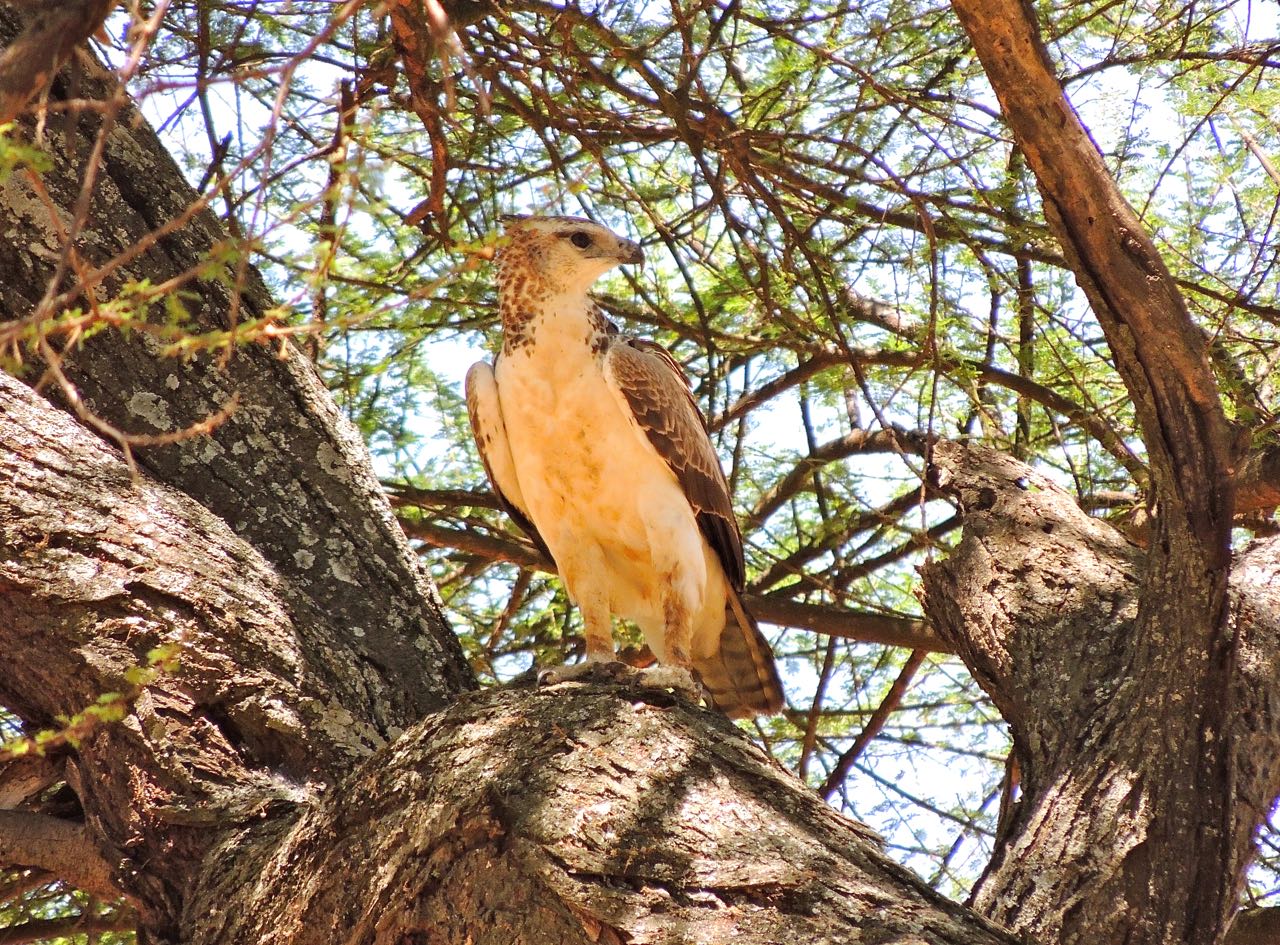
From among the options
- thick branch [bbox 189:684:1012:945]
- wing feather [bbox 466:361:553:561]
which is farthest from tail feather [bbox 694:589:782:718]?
thick branch [bbox 189:684:1012:945]

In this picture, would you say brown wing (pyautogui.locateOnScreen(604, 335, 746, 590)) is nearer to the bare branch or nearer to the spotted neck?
the spotted neck

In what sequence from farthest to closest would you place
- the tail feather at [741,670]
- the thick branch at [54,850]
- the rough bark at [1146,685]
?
the tail feather at [741,670]
the thick branch at [54,850]
the rough bark at [1146,685]

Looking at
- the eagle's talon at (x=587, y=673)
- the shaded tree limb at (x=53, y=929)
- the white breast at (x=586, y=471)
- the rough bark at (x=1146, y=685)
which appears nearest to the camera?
the rough bark at (x=1146, y=685)

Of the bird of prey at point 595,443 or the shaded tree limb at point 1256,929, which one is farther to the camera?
the bird of prey at point 595,443

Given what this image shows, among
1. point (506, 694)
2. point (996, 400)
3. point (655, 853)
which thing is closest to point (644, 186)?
point (996, 400)

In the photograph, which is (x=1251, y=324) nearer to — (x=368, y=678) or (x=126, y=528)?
(x=368, y=678)

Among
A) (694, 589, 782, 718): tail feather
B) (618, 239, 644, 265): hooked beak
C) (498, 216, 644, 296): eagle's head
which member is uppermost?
(618, 239, 644, 265): hooked beak

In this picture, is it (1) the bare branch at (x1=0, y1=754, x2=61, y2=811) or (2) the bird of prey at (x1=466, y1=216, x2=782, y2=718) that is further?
(2) the bird of prey at (x1=466, y1=216, x2=782, y2=718)

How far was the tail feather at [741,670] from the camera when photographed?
15.4ft

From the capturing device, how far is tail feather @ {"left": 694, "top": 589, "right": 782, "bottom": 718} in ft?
15.4

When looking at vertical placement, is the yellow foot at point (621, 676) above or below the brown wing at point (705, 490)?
below

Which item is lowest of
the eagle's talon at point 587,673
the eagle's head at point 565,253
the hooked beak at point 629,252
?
the eagle's talon at point 587,673

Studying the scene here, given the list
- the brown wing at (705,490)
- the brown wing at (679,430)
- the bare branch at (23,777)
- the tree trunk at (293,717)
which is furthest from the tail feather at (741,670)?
the bare branch at (23,777)

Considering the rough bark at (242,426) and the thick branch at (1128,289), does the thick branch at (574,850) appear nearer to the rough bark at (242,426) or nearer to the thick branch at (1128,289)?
the rough bark at (242,426)
